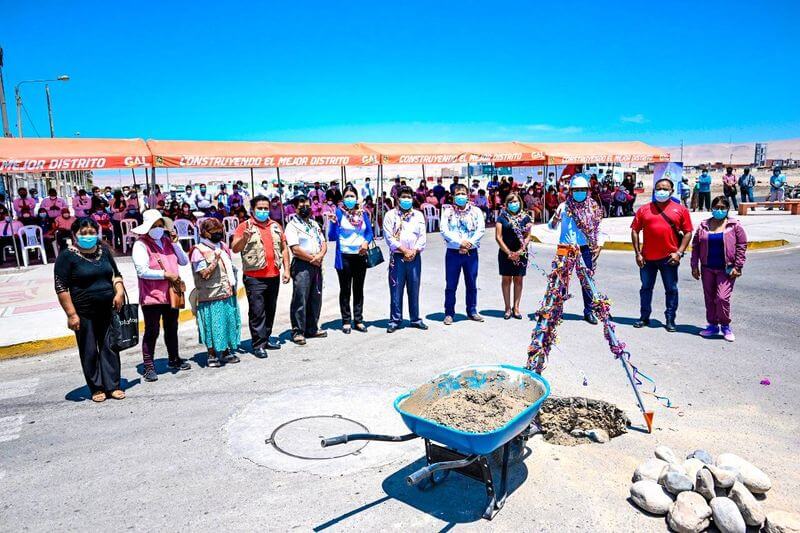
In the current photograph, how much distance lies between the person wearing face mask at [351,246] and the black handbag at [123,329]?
8.61 ft

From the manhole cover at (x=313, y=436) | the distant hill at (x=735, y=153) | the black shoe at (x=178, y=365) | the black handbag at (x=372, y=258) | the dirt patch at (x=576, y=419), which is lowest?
the manhole cover at (x=313, y=436)

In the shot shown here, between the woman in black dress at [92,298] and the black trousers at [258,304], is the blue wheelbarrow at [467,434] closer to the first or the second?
the woman in black dress at [92,298]

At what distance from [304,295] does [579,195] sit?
11.3ft

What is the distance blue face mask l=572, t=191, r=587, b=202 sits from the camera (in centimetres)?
672

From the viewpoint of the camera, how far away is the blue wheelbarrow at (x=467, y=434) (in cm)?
329

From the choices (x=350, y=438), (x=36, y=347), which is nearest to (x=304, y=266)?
(x=36, y=347)

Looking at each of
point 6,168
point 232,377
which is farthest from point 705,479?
point 6,168

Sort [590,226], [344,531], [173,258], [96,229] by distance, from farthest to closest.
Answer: [590,226], [173,258], [96,229], [344,531]

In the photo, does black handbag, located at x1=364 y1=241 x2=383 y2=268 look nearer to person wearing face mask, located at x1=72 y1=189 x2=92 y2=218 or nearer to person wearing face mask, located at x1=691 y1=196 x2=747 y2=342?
person wearing face mask, located at x1=691 y1=196 x2=747 y2=342

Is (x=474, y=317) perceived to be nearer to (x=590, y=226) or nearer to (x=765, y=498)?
(x=590, y=226)

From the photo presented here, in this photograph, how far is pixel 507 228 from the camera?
8.04m

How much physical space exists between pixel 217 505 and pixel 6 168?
13.3 m

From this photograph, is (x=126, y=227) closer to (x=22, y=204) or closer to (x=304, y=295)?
(x=22, y=204)

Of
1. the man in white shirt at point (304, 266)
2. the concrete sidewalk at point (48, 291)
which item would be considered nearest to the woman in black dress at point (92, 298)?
the man in white shirt at point (304, 266)
